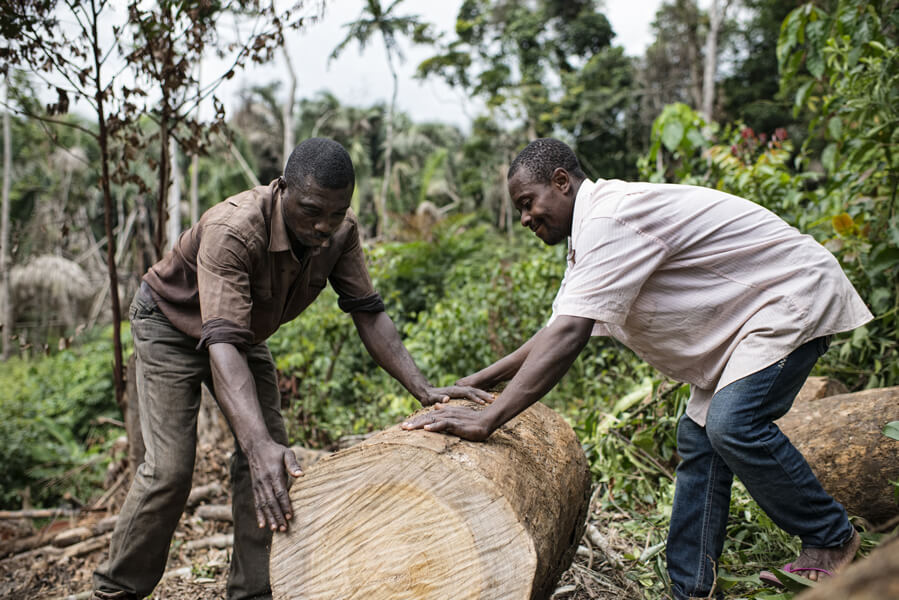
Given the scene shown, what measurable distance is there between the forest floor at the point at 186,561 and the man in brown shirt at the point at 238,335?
0.76m

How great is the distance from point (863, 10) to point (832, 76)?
388 mm

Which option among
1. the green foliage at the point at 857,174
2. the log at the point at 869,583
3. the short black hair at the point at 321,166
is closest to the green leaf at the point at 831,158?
the green foliage at the point at 857,174

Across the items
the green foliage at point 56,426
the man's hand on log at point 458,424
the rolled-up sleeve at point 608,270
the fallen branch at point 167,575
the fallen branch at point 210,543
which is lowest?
the green foliage at point 56,426

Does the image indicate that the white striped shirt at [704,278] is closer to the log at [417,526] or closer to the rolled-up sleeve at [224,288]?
the log at [417,526]

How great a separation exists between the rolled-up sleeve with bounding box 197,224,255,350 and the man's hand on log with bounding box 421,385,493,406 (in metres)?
Answer: 0.73

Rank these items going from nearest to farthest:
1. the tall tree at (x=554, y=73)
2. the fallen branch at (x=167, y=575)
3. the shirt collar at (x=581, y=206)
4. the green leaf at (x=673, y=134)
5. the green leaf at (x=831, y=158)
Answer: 1. the shirt collar at (x=581, y=206)
2. the fallen branch at (x=167, y=575)
3. the green leaf at (x=831, y=158)
4. the green leaf at (x=673, y=134)
5. the tall tree at (x=554, y=73)

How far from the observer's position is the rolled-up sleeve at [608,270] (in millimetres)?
1963

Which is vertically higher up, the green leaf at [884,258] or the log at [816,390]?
the green leaf at [884,258]

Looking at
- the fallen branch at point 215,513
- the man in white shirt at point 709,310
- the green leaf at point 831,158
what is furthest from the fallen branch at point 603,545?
the green leaf at point 831,158

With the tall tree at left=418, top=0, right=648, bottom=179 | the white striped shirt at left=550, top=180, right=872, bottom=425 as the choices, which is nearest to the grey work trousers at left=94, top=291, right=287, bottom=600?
the white striped shirt at left=550, top=180, right=872, bottom=425

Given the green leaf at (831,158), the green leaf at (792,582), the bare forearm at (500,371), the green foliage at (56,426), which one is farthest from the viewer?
the green foliage at (56,426)

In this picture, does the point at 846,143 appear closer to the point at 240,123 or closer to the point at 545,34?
the point at 545,34

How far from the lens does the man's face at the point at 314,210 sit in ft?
7.58

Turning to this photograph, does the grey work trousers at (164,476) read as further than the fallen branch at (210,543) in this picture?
No
